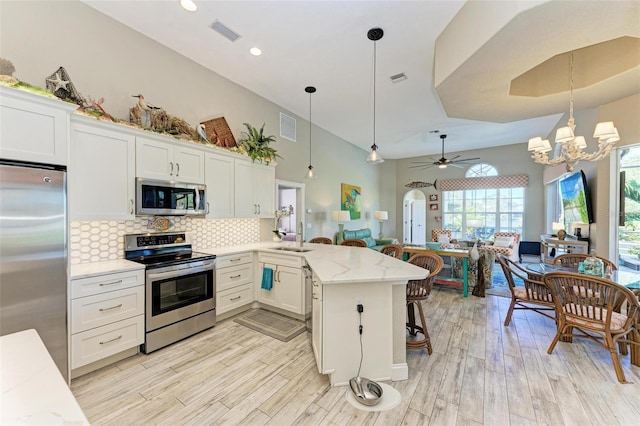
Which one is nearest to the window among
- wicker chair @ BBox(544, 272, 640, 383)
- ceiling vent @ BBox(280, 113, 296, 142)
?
wicker chair @ BBox(544, 272, 640, 383)

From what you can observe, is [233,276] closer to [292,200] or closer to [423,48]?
[292,200]

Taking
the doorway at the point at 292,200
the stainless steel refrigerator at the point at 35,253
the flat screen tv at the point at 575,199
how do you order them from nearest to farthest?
the stainless steel refrigerator at the point at 35,253 < the flat screen tv at the point at 575,199 < the doorway at the point at 292,200

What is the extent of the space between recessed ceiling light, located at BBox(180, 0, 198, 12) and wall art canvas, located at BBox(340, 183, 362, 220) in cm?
518

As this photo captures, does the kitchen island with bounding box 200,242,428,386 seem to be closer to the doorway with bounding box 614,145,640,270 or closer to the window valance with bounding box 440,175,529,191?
the doorway with bounding box 614,145,640,270

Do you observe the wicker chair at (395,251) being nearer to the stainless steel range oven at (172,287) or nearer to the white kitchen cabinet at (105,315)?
the stainless steel range oven at (172,287)

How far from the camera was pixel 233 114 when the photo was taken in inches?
170

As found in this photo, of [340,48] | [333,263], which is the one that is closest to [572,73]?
[340,48]

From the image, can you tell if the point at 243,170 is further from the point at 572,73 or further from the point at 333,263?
the point at 572,73

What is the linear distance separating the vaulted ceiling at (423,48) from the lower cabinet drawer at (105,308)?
118 inches

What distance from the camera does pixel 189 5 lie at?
8.95ft

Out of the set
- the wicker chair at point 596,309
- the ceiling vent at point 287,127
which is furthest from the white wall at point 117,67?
the wicker chair at point 596,309

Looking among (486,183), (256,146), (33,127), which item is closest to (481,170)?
(486,183)

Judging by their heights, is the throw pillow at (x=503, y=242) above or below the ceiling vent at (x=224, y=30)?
below

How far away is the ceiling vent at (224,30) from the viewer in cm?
301
